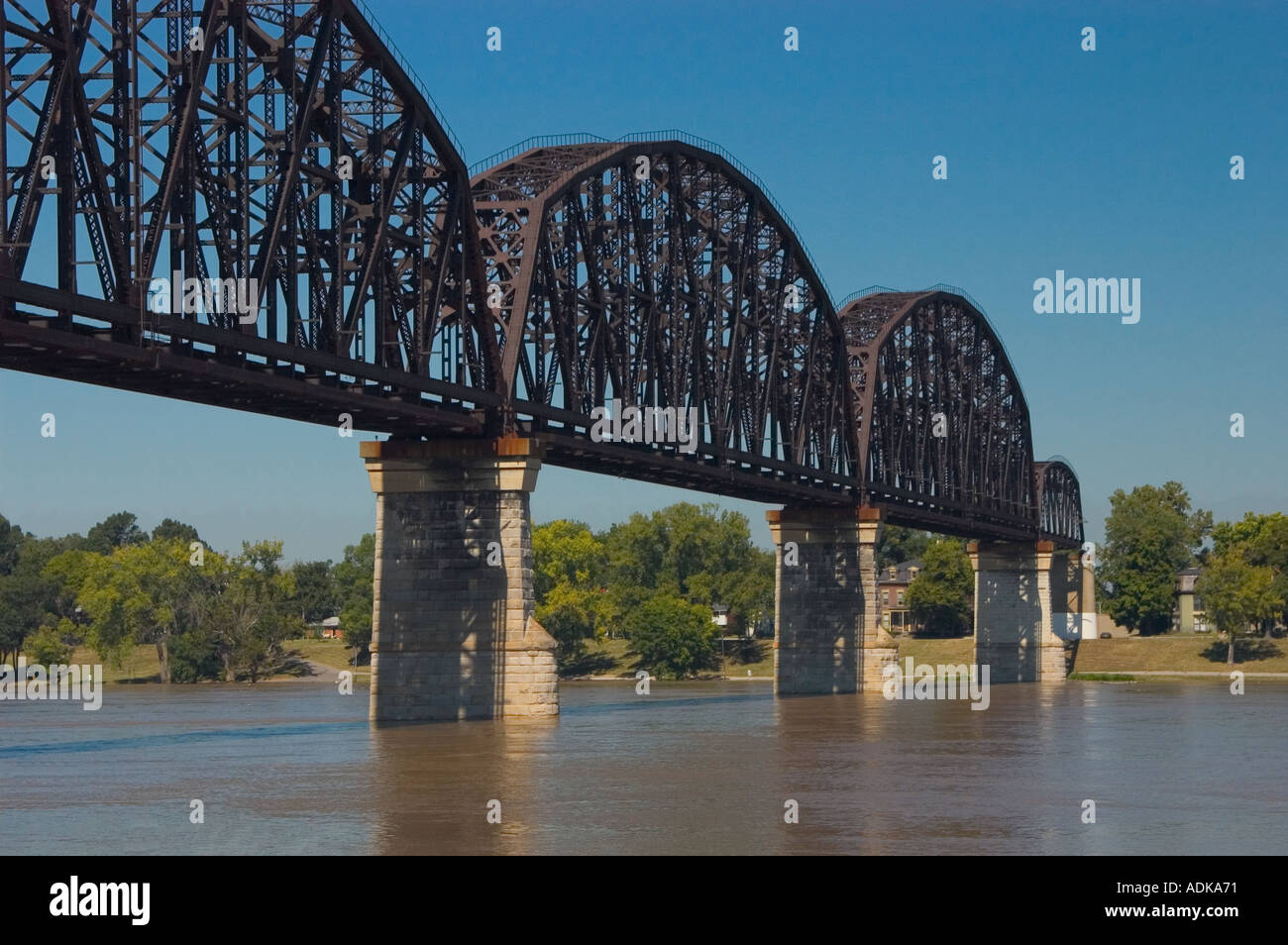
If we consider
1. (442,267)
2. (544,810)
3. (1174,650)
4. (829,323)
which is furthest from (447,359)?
(1174,650)

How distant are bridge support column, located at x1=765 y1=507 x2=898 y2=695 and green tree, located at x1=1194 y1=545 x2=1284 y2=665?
63.7 m

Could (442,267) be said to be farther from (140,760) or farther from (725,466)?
(725,466)

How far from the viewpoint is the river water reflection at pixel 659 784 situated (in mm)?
39281

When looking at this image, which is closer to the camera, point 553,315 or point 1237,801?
point 1237,801

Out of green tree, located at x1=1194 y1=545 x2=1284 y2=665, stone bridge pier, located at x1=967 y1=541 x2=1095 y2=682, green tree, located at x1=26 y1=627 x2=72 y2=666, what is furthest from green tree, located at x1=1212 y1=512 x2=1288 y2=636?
green tree, located at x1=26 y1=627 x2=72 y2=666

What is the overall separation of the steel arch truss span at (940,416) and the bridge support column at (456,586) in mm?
51866

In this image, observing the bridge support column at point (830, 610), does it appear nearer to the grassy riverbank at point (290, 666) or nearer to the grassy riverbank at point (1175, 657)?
the grassy riverbank at point (1175, 657)

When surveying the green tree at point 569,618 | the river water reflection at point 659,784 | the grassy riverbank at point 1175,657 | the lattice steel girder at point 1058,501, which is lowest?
the river water reflection at point 659,784

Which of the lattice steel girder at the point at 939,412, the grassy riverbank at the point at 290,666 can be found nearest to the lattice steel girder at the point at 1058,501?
the lattice steel girder at the point at 939,412

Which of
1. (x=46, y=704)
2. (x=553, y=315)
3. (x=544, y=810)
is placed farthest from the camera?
(x=46, y=704)

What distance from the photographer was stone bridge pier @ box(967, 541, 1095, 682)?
15350 cm

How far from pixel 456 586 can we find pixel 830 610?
46.7 metres

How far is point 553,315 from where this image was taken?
79875mm

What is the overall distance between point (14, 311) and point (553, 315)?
32424 millimetres
